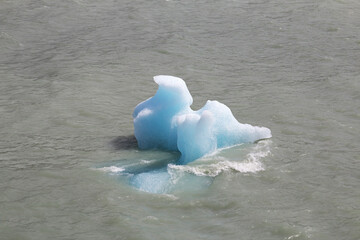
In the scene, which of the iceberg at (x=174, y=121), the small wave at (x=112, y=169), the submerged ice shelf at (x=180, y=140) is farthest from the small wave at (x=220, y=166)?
the small wave at (x=112, y=169)

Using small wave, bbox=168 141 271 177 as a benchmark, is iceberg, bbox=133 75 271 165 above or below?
above

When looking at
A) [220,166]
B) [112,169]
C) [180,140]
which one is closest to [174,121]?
[180,140]

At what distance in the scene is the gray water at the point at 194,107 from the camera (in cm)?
815

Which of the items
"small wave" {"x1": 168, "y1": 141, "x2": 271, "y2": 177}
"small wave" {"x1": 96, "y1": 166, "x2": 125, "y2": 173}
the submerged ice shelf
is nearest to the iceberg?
the submerged ice shelf

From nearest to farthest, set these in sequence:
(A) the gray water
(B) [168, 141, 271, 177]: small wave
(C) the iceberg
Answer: (A) the gray water, (B) [168, 141, 271, 177]: small wave, (C) the iceberg

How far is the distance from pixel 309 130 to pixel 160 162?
8.62 ft

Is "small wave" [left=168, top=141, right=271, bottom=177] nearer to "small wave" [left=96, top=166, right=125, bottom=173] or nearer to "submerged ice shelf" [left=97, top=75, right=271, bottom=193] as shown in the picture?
"submerged ice shelf" [left=97, top=75, right=271, bottom=193]

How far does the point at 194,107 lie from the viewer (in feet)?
38.2

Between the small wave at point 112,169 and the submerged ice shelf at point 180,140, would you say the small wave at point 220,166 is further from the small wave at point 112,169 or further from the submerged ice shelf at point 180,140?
the small wave at point 112,169

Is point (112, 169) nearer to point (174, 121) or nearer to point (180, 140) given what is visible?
point (180, 140)

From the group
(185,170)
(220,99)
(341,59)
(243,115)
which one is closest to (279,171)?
A: (185,170)

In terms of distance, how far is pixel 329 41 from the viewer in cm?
1520

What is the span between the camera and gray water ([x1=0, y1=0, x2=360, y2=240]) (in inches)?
321

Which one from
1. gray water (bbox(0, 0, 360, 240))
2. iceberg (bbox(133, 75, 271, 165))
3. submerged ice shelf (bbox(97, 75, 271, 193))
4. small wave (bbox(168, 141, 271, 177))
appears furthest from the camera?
iceberg (bbox(133, 75, 271, 165))
